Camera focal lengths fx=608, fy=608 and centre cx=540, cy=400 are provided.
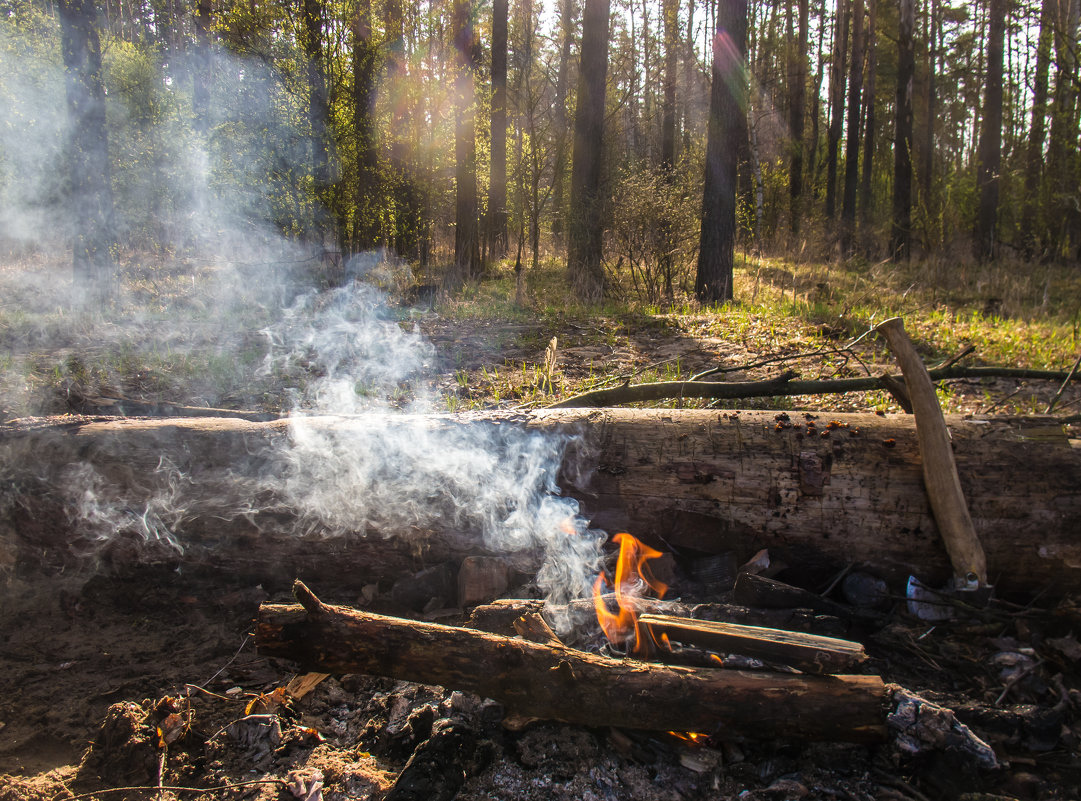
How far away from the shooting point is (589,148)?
1020 centimetres

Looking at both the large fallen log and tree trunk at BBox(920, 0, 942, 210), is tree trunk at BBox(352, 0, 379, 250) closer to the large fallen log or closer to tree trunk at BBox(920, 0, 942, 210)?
the large fallen log

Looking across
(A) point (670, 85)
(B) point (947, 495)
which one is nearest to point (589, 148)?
(A) point (670, 85)

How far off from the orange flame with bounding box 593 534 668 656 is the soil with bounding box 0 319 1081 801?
0.28m

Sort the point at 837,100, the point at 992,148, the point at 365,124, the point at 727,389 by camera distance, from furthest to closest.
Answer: the point at 837,100, the point at 992,148, the point at 365,124, the point at 727,389

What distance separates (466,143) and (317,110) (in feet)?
10.9

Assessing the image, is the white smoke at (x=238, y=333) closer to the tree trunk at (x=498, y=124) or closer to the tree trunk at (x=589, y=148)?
the tree trunk at (x=589, y=148)

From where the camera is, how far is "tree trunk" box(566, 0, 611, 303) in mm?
9445

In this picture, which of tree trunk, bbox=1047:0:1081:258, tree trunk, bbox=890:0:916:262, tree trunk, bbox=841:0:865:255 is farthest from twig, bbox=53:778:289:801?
tree trunk, bbox=841:0:865:255

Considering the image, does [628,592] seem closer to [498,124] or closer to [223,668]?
[223,668]

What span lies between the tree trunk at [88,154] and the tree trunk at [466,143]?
5.19 metres

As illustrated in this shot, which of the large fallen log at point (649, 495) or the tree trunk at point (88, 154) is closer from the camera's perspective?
the large fallen log at point (649, 495)

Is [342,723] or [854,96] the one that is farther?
[854,96]

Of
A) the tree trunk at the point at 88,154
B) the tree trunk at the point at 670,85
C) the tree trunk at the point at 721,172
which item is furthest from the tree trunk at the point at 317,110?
the tree trunk at the point at 670,85

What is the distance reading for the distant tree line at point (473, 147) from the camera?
8.20 metres
